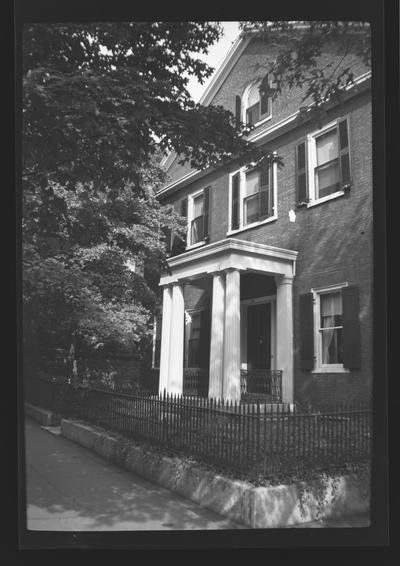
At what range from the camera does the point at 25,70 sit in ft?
14.9

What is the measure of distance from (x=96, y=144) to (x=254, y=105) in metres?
1.99

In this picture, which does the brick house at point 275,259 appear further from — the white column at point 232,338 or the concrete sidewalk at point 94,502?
the concrete sidewalk at point 94,502

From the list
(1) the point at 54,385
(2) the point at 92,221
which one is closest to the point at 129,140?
(2) the point at 92,221

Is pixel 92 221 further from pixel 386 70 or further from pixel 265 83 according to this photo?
A: pixel 386 70

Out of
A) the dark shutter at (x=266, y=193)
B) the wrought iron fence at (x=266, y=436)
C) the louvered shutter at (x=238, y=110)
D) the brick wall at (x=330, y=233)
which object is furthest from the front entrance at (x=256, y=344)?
the louvered shutter at (x=238, y=110)

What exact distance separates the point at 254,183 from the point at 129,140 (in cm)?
209

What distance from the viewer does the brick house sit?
577 cm

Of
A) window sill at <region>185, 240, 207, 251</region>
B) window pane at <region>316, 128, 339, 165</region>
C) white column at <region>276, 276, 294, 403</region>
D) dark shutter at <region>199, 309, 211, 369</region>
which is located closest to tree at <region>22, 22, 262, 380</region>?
window pane at <region>316, 128, 339, 165</region>

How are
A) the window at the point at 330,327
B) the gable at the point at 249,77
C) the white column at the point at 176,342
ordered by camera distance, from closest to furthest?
the gable at the point at 249,77, the window at the point at 330,327, the white column at the point at 176,342

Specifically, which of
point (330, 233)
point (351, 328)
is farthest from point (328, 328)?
point (330, 233)

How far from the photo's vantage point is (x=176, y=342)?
9883 mm

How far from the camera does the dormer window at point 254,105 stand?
5.61 meters

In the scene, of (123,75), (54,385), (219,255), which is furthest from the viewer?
(219,255)

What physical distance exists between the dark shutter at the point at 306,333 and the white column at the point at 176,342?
225cm
